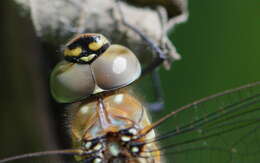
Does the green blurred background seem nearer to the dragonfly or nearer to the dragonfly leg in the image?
the dragonfly leg

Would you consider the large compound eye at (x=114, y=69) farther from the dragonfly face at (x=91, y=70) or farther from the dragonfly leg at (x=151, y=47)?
the dragonfly leg at (x=151, y=47)

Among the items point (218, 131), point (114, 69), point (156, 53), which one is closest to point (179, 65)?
point (156, 53)

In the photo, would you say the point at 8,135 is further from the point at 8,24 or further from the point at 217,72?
the point at 217,72

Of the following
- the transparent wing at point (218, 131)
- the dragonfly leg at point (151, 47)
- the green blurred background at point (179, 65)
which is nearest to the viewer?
the transparent wing at point (218, 131)

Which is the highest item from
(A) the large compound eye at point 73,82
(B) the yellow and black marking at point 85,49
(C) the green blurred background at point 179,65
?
(B) the yellow and black marking at point 85,49

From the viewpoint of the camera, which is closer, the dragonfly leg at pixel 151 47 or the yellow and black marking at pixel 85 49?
the yellow and black marking at pixel 85 49

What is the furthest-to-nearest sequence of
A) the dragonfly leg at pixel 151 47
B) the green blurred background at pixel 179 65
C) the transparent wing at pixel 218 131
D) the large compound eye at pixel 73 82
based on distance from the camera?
the green blurred background at pixel 179 65, the dragonfly leg at pixel 151 47, the large compound eye at pixel 73 82, the transparent wing at pixel 218 131

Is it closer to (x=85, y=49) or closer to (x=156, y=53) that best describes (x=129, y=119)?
(x=85, y=49)

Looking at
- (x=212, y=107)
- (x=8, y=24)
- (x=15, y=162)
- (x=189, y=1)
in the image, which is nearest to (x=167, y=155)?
(x=212, y=107)

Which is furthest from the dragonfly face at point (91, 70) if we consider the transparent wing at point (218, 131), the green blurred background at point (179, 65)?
the green blurred background at point (179, 65)
